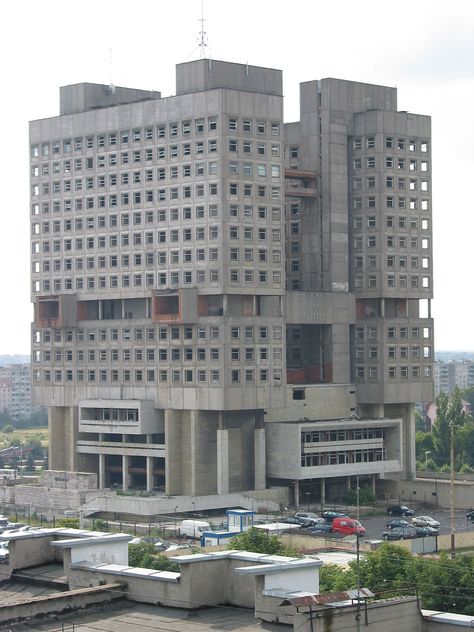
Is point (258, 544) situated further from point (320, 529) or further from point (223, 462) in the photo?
point (223, 462)

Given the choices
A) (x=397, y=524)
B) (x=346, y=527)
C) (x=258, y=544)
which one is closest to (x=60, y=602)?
(x=258, y=544)

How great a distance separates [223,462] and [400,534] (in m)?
33.3

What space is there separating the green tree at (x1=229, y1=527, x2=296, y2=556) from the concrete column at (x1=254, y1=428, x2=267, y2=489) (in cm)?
4976

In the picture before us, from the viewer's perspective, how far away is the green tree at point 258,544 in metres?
137

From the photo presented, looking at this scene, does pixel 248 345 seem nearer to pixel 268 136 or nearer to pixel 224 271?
pixel 224 271

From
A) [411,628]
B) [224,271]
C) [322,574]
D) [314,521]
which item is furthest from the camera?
[224,271]

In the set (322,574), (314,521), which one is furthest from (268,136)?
(322,574)

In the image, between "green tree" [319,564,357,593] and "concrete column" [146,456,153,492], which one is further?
"concrete column" [146,456,153,492]

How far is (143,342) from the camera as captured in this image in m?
197

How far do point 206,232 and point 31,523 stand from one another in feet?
138

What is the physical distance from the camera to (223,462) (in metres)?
189

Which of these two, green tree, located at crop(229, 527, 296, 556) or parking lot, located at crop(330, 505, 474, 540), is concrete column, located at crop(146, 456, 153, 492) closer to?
parking lot, located at crop(330, 505, 474, 540)

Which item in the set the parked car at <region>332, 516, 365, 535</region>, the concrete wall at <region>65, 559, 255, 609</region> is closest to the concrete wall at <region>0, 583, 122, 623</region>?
the concrete wall at <region>65, 559, 255, 609</region>

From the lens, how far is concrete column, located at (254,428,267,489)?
192m
